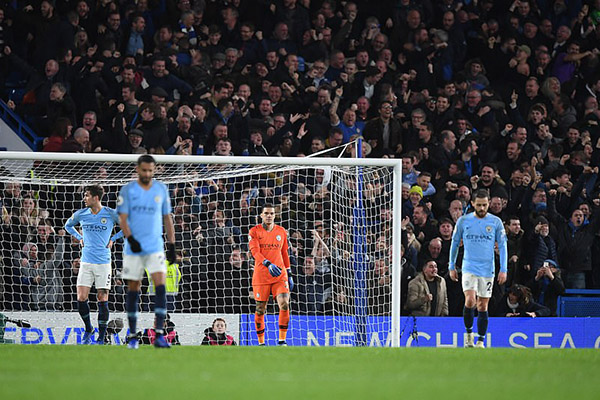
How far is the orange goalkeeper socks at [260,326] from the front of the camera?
13.8m

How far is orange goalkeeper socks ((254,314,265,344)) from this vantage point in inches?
544

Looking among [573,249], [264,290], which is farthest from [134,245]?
[573,249]

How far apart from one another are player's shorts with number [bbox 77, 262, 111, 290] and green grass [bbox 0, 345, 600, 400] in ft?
9.02

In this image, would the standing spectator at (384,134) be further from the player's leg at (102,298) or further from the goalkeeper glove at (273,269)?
the player's leg at (102,298)

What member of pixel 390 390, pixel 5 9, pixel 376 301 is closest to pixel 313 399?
pixel 390 390

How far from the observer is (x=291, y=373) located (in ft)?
26.6

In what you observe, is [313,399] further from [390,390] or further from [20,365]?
[20,365]

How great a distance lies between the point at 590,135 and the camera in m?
18.5

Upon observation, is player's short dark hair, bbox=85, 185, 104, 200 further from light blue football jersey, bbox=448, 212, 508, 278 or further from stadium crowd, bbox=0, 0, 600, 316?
light blue football jersey, bbox=448, 212, 508, 278

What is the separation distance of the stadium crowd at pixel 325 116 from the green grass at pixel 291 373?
4656 mm

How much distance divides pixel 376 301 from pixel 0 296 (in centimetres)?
564

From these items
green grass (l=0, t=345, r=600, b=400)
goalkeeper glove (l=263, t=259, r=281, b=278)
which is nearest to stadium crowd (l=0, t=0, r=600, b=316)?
goalkeeper glove (l=263, t=259, r=281, b=278)

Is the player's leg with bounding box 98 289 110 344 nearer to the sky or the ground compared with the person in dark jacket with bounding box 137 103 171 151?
nearer to the ground

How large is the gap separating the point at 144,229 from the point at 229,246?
17.5ft
